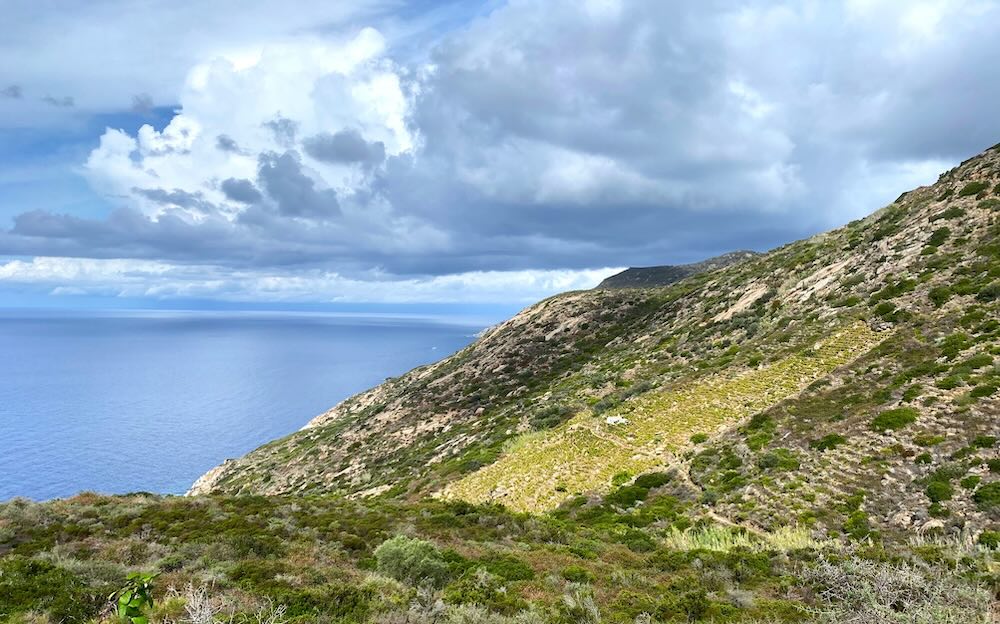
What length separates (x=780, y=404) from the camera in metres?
29.1

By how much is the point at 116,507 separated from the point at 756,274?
63784 millimetres

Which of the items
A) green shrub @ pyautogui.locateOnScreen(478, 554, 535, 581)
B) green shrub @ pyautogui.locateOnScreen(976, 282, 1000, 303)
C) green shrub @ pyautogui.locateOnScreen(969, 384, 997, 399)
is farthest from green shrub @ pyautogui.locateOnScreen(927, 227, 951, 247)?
green shrub @ pyautogui.locateOnScreen(478, 554, 535, 581)

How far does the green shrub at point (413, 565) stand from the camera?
15.2 m

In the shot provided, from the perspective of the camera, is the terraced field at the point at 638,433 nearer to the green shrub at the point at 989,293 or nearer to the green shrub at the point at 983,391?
the green shrub at the point at 989,293

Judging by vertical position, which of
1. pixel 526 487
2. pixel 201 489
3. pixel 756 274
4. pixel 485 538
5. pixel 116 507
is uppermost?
pixel 756 274

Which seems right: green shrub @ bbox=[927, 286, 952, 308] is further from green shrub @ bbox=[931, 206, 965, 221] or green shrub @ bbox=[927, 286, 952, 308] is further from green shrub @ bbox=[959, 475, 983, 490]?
green shrub @ bbox=[959, 475, 983, 490]

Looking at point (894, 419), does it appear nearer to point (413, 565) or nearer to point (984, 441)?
point (984, 441)

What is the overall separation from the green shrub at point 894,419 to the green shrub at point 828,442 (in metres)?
1.54

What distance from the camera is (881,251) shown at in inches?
1706

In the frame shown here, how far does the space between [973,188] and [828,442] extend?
3596 centimetres

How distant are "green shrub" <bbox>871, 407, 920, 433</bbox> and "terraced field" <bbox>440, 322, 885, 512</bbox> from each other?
633cm

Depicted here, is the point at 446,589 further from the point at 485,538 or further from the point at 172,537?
the point at 172,537

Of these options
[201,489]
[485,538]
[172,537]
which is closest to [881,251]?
[485,538]

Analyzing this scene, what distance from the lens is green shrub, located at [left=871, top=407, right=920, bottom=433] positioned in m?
22.6
